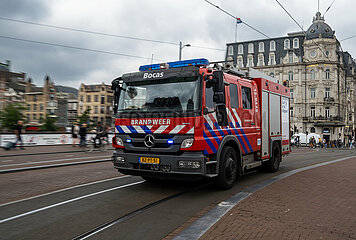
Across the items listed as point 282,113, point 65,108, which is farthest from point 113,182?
point 65,108

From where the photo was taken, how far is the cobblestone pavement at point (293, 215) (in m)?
4.34

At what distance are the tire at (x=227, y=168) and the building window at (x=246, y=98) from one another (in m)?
1.40

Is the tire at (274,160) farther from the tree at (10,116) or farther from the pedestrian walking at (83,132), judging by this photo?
the tree at (10,116)


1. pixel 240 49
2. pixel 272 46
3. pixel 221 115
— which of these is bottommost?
pixel 221 115

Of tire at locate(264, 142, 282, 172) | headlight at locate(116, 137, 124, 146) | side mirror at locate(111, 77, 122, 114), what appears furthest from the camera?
tire at locate(264, 142, 282, 172)

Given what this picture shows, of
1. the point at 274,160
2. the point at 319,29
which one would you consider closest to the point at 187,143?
the point at 274,160

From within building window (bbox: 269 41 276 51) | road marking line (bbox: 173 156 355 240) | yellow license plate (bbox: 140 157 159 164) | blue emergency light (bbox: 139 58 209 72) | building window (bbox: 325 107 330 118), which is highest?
building window (bbox: 269 41 276 51)

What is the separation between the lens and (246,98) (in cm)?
823

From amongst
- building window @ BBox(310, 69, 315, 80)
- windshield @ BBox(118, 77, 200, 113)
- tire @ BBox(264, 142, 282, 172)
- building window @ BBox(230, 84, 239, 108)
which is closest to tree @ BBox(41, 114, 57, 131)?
tire @ BBox(264, 142, 282, 172)

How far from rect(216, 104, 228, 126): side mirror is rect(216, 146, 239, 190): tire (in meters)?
0.61

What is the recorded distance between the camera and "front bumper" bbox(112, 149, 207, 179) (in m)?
6.20

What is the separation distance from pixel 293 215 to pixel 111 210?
3.13 meters

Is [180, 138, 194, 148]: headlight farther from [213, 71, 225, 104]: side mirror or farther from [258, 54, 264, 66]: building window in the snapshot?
[258, 54, 264, 66]: building window

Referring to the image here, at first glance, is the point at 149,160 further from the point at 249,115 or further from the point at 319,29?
the point at 319,29
